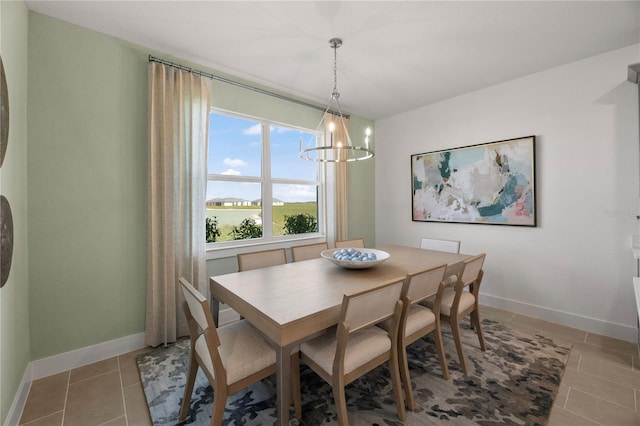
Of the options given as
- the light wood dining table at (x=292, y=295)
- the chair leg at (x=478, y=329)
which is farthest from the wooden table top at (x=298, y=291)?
the chair leg at (x=478, y=329)

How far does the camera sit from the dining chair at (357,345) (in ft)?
4.40

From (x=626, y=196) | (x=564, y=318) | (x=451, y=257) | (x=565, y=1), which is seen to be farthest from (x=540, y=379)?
(x=565, y=1)

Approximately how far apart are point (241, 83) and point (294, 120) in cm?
80

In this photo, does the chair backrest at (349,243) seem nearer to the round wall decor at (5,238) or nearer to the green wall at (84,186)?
the green wall at (84,186)

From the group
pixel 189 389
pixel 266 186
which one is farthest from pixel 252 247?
pixel 189 389

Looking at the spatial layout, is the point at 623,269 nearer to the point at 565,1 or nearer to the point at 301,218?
the point at 565,1

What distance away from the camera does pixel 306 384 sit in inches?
74.7

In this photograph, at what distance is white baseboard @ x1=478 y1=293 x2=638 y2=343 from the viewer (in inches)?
98.9

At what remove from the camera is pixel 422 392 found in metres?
1.82

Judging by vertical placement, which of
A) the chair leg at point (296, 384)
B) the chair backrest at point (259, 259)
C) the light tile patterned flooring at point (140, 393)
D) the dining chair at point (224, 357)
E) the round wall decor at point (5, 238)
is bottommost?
the light tile patterned flooring at point (140, 393)

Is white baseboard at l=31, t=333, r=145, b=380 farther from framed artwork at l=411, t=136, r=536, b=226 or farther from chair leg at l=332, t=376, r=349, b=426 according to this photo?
framed artwork at l=411, t=136, r=536, b=226

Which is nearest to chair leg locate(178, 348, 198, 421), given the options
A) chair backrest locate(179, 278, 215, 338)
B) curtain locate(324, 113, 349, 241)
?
chair backrest locate(179, 278, 215, 338)

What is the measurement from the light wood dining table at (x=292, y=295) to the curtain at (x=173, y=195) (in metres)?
0.82

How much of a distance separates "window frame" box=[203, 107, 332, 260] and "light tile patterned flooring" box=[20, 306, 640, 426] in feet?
4.07
